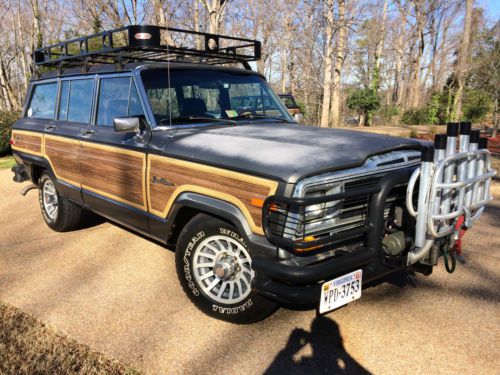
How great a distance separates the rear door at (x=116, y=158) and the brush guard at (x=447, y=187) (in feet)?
7.34

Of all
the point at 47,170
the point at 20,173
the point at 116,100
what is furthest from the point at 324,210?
the point at 20,173

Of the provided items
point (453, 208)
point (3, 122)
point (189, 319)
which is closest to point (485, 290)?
point (453, 208)

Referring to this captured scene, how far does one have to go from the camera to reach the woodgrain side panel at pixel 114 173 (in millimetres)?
3723

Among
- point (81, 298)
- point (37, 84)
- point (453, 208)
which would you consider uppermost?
point (37, 84)

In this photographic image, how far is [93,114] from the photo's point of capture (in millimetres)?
4496

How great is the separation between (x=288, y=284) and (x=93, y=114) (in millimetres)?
3018

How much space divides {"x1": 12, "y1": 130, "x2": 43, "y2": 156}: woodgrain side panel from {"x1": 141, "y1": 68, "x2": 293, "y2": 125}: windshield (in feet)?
7.64

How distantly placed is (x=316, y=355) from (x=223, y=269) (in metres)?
0.88

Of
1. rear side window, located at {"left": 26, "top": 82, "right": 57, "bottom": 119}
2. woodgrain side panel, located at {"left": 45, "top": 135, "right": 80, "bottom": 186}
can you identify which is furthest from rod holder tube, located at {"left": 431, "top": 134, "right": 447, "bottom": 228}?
rear side window, located at {"left": 26, "top": 82, "right": 57, "bottom": 119}

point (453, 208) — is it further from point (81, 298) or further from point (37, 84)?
point (37, 84)

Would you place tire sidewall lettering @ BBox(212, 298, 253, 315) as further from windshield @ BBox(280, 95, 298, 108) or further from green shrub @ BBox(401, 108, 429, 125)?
green shrub @ BBox(401, 108, 429, 125)

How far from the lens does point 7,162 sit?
1184 cm

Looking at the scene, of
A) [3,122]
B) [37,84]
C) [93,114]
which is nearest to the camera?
[93,114]

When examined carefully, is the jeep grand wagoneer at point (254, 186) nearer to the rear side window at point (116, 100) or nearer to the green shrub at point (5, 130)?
the rear side window at point (116, 100)
